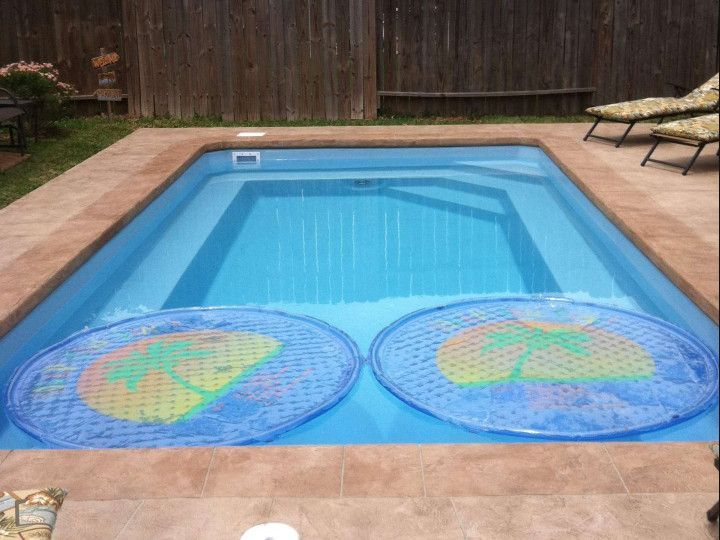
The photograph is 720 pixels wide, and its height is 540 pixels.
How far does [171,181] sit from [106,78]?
328 centimetres

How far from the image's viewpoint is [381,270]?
599cm

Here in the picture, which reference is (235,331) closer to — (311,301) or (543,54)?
(311,301)

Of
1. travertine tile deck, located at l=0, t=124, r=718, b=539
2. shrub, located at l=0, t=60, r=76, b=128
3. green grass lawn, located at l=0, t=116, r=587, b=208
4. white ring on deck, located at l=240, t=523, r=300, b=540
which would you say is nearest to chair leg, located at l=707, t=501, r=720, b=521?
travertine tile deck, located at l=0, t=124, r=718, b=539

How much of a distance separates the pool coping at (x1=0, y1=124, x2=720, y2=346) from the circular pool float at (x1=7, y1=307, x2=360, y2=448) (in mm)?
420

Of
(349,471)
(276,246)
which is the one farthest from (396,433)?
(276,246)

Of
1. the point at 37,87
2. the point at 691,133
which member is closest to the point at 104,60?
the point at 37,87

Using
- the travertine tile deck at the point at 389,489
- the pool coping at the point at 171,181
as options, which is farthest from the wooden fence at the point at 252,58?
the travertine tile deck at the point at 389,489

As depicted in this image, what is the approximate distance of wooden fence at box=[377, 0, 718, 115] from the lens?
10.3 metres

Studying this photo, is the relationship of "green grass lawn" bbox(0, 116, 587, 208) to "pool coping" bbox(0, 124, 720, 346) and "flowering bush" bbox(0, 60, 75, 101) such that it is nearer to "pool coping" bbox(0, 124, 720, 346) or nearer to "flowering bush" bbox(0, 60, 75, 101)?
"pool coping" bbox(0, 124, 720, 346)

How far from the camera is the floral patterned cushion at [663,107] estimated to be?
816cm

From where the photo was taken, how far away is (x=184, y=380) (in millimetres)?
4195

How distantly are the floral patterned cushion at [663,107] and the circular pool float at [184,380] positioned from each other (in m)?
4.55

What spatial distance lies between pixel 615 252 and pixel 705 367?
1.71 metres

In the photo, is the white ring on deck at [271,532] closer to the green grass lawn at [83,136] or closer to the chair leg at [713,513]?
the chair leg at [713,513]
